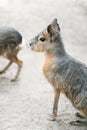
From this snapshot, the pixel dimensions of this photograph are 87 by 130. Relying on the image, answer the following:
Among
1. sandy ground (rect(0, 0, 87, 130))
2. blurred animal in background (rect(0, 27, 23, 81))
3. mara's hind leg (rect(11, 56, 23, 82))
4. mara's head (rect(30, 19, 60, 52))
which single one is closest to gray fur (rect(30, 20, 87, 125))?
mara's head (rect(30, 19, 60, 52))

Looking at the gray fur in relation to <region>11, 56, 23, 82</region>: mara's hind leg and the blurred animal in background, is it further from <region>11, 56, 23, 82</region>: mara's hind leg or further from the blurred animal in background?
<region>11, 56, 23, 82</region>: mara's hind leg

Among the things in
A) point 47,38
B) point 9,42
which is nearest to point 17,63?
point 9,42

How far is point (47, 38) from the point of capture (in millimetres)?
4867

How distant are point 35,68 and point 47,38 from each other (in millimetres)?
1701

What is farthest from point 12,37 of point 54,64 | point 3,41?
point 54,64

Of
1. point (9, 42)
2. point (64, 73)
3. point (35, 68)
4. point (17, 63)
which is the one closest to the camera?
point (64, 73)

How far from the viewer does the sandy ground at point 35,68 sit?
16.3 feet

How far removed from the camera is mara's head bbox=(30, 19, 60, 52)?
484 centimetres

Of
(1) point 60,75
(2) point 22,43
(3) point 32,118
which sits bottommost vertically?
(3) point 32,118

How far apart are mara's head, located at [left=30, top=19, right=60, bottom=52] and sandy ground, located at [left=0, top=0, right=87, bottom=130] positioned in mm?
835

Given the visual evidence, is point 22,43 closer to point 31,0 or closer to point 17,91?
point 17,91

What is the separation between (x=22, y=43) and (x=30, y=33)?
1.96 meters

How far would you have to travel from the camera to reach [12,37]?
5.96 metres

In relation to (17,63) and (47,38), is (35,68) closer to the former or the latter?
(17,63)
